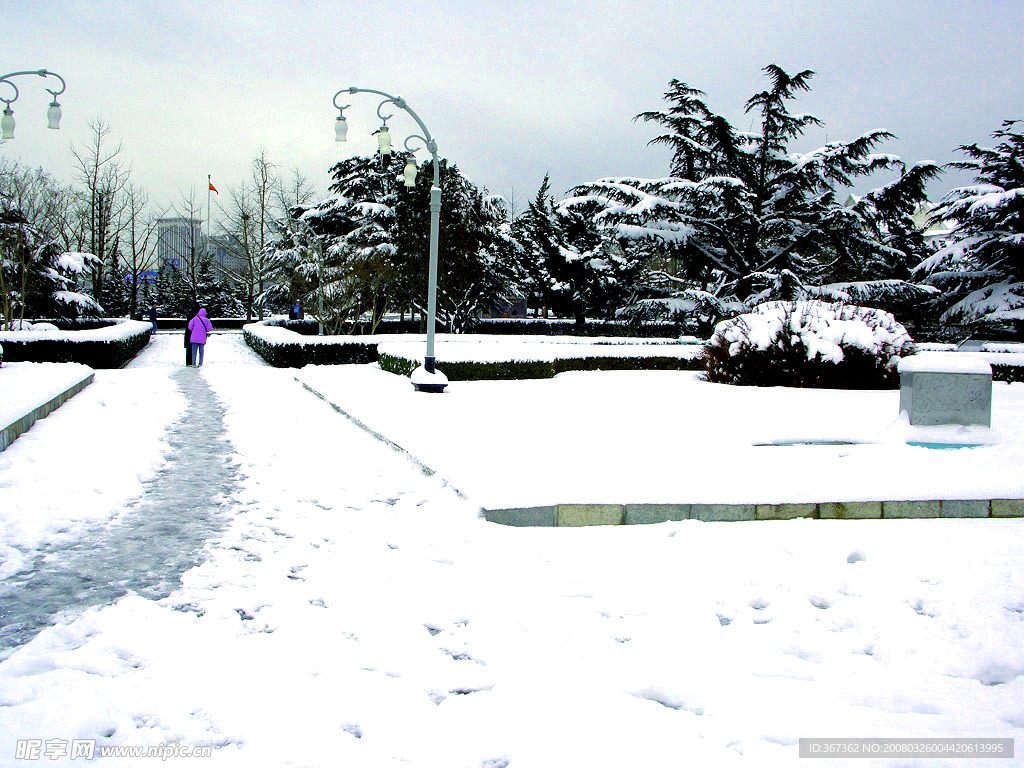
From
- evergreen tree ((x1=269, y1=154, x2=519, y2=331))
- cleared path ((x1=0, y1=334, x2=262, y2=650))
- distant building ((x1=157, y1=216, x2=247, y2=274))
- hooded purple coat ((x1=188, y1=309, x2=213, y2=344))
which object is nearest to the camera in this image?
cleared path ((x1=0, y1=334, x2=262, y2=650))

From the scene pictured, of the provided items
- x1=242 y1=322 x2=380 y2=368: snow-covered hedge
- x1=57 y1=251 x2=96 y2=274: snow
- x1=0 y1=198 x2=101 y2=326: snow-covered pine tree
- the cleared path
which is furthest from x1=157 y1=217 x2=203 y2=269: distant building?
the cleared path

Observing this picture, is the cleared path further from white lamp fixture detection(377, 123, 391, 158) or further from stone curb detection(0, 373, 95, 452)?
white lamp fixture detection(377, 123, 391, 158)

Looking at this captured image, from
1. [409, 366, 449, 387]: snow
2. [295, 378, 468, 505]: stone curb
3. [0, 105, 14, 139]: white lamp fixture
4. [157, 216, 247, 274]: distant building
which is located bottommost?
[295, 378, 468, 505]: stone curb

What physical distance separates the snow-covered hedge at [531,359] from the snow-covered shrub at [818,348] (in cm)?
445

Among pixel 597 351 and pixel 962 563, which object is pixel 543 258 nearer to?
pixel 597 351

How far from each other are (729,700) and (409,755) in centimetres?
138

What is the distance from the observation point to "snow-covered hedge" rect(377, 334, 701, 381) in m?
16.5

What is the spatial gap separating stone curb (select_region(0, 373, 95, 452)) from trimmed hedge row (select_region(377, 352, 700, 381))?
6.32m

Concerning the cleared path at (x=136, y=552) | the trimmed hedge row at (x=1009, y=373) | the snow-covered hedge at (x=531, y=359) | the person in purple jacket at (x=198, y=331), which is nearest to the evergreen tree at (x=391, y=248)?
the person in purple jacket at (x=198, y=331)

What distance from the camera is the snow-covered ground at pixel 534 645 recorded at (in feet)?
9.51

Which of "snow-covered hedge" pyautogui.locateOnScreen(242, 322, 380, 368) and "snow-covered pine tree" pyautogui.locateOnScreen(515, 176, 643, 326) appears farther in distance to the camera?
"snow-covered pine tree" pyautogui.locateOnScreen(515, 176, 643, 326)

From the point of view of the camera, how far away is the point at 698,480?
267 inches

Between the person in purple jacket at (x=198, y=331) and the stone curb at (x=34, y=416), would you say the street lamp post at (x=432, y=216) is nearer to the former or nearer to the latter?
the stone curb at (x=34, y=416)

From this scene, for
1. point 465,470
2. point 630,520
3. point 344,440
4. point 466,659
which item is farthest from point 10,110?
point 466,659
